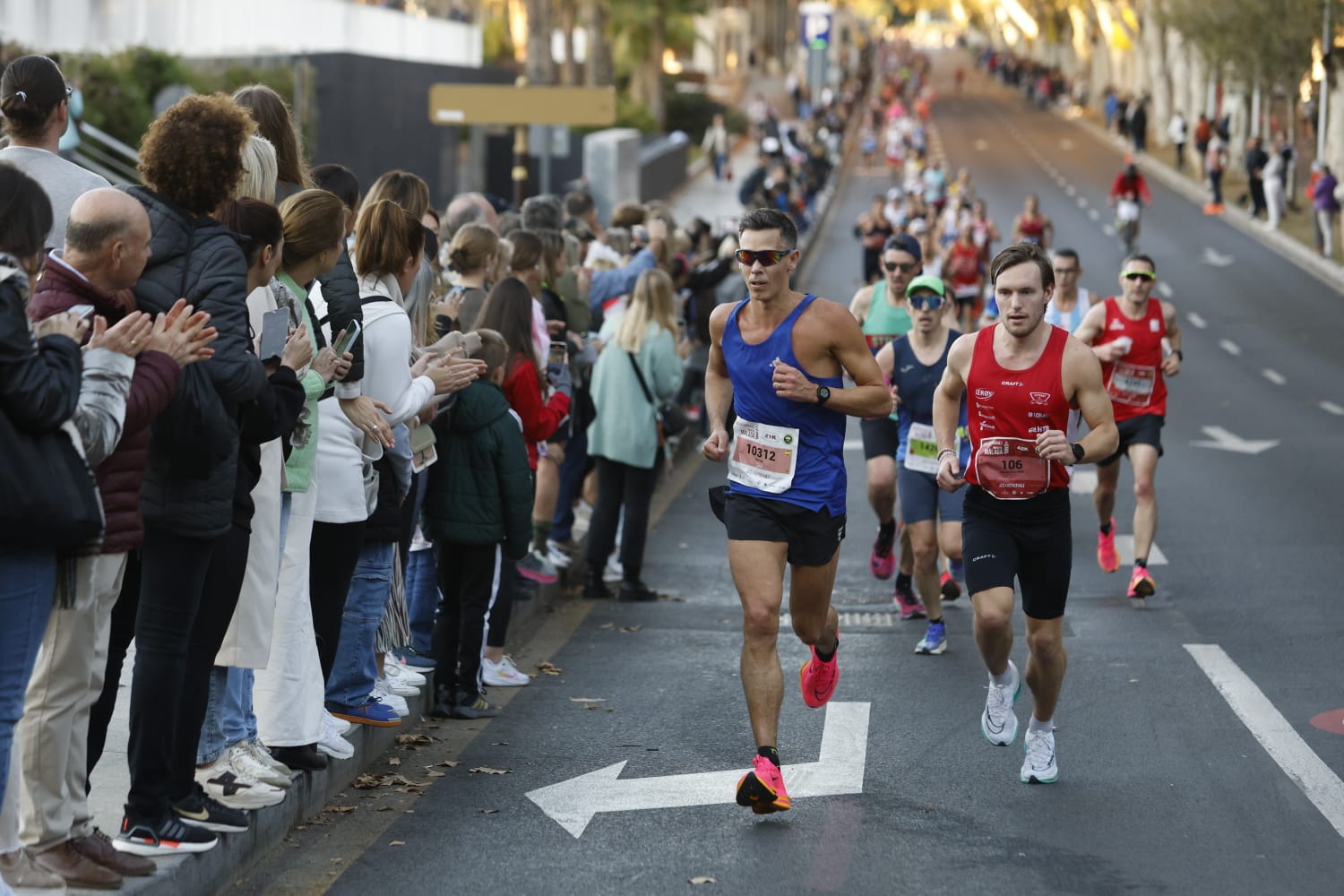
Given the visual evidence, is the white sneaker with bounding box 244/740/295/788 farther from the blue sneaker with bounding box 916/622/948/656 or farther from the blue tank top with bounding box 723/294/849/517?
the blue sneaker with bounding box 916/622/948/656

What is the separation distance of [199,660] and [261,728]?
3.08 feet

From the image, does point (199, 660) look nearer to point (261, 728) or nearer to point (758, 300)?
point (261, 728)

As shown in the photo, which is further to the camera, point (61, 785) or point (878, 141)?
point (878, 141)

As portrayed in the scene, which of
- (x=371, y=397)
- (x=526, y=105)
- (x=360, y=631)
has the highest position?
(x=526, y=105)

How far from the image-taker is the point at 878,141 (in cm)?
7519

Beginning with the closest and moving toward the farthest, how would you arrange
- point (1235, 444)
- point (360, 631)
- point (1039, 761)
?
point (1039, 761) < point (360, 631) < point (1235, 444)

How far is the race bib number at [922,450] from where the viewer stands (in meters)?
10.2

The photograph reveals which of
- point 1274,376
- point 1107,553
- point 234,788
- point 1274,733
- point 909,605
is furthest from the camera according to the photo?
point 1274,376

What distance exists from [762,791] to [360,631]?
181cm

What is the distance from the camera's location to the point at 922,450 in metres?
10.2

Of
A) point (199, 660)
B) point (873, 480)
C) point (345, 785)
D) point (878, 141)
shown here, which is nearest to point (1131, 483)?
point (873, 480)

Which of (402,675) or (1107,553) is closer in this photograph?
(402,675)

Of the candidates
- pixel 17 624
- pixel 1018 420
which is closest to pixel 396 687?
pixel 1018 420

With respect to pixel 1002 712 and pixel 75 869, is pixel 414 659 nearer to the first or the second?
pixel 1002 712
